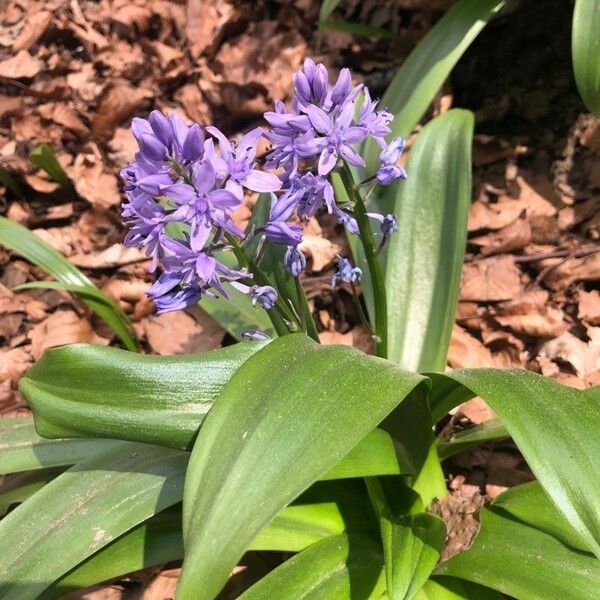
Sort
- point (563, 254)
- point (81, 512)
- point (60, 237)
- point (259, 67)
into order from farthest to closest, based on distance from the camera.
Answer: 1. point (259, 67)
2. point (60, 237)
3. point (563, 254)
4. point (81, 512)

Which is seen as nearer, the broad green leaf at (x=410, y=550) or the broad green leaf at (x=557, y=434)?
the broad green leaf at (x=557, y=434)

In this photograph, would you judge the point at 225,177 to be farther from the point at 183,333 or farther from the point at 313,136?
the point at 183,333

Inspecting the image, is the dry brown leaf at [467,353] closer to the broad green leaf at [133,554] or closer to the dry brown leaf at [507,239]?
the dry brown leaf at [507,239]

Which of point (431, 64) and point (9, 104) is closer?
point (431, 64)

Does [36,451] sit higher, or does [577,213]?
[577,213]

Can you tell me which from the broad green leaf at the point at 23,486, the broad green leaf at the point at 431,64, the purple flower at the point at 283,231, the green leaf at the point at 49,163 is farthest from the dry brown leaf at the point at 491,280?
the green leaf at the point at 49,163

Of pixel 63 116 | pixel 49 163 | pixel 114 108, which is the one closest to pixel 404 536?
pixel 49 163

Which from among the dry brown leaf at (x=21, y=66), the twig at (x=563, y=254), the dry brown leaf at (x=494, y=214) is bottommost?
the twig at (x=563, y=254)
